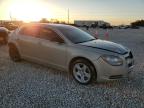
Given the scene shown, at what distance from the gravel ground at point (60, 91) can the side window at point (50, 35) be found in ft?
3.54

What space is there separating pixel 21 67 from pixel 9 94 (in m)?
2.83

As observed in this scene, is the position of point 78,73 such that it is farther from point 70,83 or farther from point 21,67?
point 21,67

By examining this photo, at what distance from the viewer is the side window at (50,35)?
768cm

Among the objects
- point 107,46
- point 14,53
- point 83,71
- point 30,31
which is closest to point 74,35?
point 107,46

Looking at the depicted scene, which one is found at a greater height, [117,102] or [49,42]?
[49,42]

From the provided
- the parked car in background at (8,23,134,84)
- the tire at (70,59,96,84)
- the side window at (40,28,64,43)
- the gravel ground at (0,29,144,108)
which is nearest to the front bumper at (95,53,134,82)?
the parked car in background at (8,23,134,84)

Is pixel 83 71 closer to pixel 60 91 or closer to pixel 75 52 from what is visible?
pixel 75 52

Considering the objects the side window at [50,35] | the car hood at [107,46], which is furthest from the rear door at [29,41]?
the car hood at [107,46]

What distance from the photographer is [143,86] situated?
698 cm

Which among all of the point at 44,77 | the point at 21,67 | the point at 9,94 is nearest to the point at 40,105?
the point at 9,94

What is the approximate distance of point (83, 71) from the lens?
7039 mm

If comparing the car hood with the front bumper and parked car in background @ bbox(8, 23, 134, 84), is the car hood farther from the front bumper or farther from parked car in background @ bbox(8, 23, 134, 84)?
the front bumper

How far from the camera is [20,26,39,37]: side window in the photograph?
856 cm

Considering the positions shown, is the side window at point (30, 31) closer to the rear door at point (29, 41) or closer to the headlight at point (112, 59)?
the rear door at point (29, 41)
